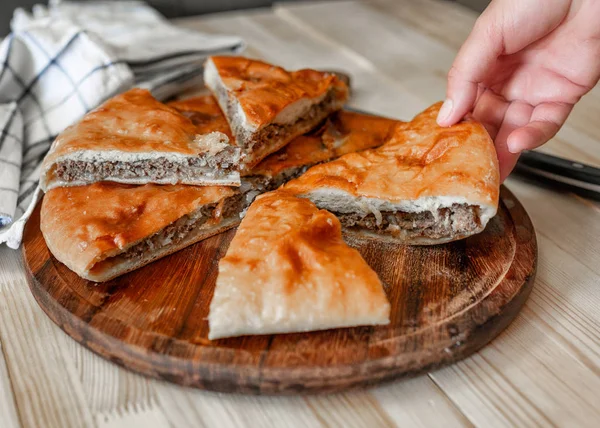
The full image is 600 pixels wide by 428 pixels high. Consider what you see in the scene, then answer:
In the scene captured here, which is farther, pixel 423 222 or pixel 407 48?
pixel 407 48

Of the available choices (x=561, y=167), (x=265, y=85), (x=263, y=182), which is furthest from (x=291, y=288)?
(x=561, y=167)

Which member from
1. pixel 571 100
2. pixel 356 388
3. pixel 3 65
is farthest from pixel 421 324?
pixel 3 65

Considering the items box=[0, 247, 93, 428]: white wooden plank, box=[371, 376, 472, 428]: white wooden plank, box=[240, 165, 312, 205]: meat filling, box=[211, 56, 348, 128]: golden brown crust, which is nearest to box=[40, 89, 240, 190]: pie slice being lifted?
box=[240, 165, 312, 205]: meat filling

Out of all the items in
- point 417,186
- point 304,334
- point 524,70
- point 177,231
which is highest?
point 524,70

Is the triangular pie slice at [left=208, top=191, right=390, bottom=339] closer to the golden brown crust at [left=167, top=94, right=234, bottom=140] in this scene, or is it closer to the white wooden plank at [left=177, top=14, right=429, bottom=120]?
the golden brown crust at [left=167, top=94, right=234, bottom=140]

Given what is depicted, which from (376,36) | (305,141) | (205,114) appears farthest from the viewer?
(376,36)

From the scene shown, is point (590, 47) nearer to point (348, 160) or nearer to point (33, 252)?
point (348, 160)

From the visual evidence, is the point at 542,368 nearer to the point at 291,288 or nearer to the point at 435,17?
the point at 291,288
